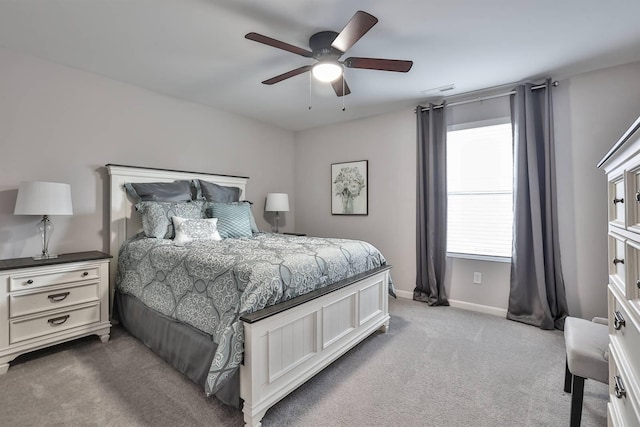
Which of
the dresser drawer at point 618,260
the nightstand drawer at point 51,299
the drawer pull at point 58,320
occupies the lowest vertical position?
the drawer pull at point 58,320

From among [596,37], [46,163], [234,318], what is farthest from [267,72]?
[596,37]

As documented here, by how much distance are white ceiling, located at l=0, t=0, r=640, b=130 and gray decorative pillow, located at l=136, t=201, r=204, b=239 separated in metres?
1.31

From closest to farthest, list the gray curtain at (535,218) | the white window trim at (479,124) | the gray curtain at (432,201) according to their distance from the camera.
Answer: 1. the gray curtain at (535,218)
2. the white window trim at (479,124)
3. the gray curtain at (432,201)

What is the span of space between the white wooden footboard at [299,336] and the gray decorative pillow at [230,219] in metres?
1.39

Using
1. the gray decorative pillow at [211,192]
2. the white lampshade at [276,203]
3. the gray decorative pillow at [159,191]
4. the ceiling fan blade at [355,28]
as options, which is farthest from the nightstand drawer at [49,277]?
the ceiling fan blade at [355,28]

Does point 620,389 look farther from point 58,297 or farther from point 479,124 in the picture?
point 58,297

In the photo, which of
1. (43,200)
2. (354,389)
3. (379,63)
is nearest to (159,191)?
(43,200)

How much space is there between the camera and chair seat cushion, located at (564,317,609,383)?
1.46m

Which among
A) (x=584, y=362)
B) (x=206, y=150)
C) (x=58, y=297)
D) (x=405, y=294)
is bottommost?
(x=405, y=294)

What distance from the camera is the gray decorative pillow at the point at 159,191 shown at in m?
3.07

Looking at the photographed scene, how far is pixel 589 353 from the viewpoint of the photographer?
58.7 inches

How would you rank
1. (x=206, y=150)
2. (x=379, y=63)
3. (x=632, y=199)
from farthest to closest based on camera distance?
(x=206, y=150) < (x=379, y=63) < (x=632, y=199)

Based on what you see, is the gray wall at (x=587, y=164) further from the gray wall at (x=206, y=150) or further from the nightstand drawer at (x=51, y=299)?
the nightstand drawer at (x=51, y=299)

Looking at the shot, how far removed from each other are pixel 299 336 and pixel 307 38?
2.20 meters
